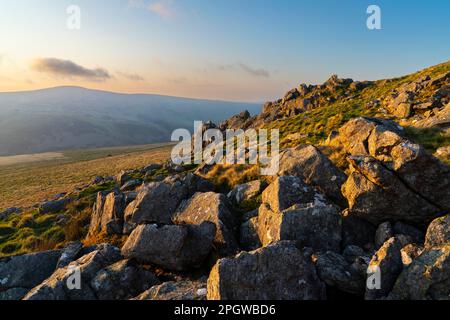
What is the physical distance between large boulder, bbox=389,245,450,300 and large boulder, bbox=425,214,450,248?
918 mm

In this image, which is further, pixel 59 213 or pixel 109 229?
pixel 59 213

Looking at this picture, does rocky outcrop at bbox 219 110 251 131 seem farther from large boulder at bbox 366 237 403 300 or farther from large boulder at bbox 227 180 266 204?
large boulder at bbox 366 237 403 300

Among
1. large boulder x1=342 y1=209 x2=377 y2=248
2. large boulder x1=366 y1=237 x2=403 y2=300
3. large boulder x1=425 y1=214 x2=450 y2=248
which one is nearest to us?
large boulder x1=366 y1=237 x2=403 y2=300

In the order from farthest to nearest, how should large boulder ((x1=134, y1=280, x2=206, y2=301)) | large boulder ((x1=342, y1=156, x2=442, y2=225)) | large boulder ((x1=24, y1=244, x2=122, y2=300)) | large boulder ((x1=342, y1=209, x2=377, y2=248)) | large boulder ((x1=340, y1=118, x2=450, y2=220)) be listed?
large boulder ((x1=342, y1=209, x2=377, y2=248)) < large boulder ((x1=342, y1=156, x2=442, y2=225)) < large boulder ((x1=340, y1=118, x2=450, y2=220)) < large boulder ((x1=24, y1=244, x2=122, y2=300)) < large boulder ((x1=134, y1=280, x2=206, y2=301))

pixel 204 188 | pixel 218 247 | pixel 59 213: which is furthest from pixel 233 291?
pixel 59 213

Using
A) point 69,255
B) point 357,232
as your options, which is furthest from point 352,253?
point 69,255

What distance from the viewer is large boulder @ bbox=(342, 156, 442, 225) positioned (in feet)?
36.3

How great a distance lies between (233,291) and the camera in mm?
8531

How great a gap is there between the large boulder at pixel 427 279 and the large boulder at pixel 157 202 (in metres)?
11.3

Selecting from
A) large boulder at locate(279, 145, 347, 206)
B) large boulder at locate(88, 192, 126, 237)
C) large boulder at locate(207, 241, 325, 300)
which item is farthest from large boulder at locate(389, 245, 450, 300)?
large boulder at locate(88, 192, 126, 237)

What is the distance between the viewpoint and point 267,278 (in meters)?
8.77
